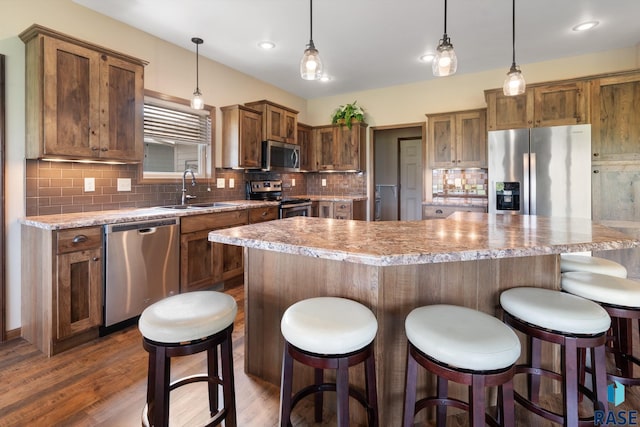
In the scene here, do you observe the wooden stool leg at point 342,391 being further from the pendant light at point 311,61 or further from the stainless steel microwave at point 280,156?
the stainless steel microwave at point 280,156

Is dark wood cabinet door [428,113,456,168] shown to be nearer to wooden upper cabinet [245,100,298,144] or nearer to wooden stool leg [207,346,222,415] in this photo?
wooden upper cabinet [245,100,298,144]

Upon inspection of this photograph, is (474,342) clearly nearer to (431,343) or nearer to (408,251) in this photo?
(431,343)

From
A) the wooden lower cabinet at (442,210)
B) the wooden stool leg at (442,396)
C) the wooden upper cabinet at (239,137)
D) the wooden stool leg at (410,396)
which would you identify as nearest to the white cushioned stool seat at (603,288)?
the wooden stool leg at (442,396)

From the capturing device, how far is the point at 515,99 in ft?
12.6

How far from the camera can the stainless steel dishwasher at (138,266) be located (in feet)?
7.84

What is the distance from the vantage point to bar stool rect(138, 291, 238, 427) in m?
1.19

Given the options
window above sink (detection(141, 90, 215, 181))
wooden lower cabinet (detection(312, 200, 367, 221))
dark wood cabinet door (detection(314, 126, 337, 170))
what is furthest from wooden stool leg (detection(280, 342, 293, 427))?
dark wood cabinet door (detection(314, 126, 337, 170))

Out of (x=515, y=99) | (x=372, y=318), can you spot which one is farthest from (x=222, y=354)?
(x=515, y=99)

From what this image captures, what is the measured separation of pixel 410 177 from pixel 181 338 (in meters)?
6.38

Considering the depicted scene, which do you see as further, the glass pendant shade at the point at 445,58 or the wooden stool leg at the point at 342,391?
the glass pendant shade at the point at 445,58

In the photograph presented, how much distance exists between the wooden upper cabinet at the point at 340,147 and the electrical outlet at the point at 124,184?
10.6 feet

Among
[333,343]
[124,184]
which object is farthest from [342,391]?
[124,184]

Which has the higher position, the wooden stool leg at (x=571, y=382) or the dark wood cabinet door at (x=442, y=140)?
the dark wood cabinet door at (x=442, y=140)

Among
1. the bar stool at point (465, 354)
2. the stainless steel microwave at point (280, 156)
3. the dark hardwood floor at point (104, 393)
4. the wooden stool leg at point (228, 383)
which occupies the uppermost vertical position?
the stainless steel microwave at point (280, 156)
